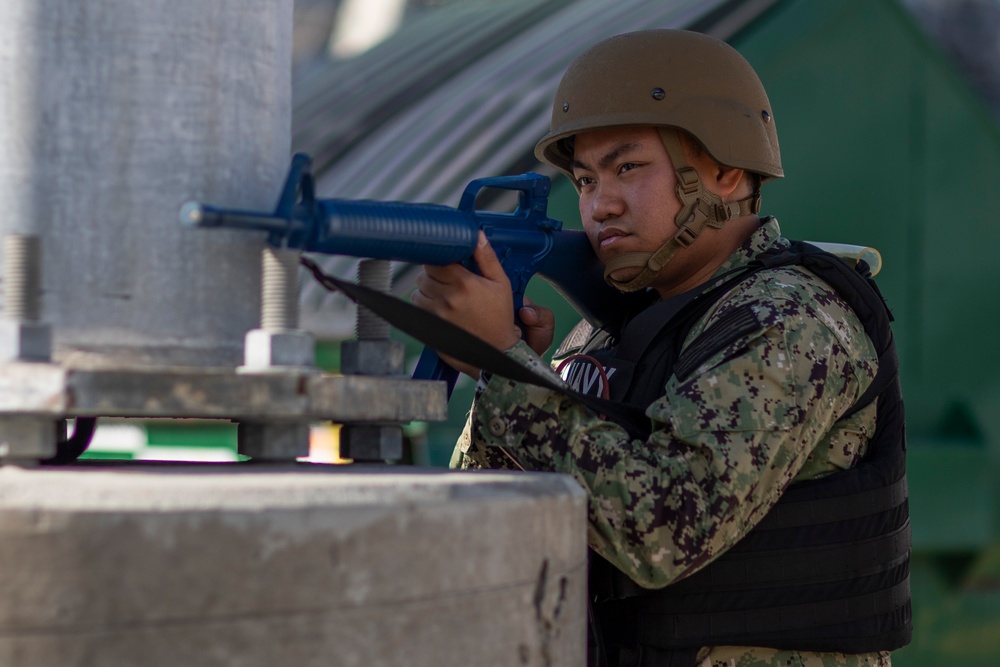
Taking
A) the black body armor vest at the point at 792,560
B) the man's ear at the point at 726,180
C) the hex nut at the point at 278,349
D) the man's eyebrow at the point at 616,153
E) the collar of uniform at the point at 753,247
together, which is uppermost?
the man's eyebrow at the point at 616,153

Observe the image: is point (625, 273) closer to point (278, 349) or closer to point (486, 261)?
point (486, 261)

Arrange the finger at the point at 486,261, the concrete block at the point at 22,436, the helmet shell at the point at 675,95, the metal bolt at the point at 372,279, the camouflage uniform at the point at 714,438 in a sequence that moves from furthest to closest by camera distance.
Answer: the helmet shell at the point at 675,95, the finger at the point at 486,261, the camouflage uniform at the point at 714,438, the metal bolt at the point at 372,279, the concrete block at the point at 22,436

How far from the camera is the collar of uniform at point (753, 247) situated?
1910mm

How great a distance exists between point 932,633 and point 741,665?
8.17ft

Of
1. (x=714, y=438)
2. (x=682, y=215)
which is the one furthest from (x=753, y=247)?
(x=714, y=438)

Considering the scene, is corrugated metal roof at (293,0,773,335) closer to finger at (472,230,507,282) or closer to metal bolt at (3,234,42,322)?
finger at (472,230,507,282)

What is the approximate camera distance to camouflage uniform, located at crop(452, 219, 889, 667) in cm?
146

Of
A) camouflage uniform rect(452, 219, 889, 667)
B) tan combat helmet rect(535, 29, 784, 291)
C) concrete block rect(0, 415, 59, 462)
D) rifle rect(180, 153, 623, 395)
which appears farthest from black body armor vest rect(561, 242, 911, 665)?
concrete block rect(0, 415, 59, 462)

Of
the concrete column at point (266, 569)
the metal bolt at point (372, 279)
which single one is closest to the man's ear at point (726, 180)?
the metal bolt at point (372, 279)

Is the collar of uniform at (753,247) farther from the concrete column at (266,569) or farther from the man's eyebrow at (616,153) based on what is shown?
the concrete column at (266,569)

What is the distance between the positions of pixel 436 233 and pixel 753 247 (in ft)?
2.06

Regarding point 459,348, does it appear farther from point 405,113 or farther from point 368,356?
point 405,113

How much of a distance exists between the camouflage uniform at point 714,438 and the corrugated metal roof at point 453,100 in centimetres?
220

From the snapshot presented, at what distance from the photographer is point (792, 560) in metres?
1.66
